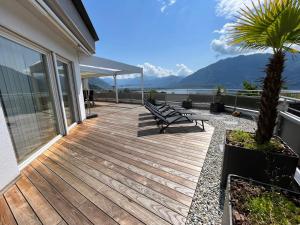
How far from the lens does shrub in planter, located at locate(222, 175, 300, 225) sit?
105 centimetres

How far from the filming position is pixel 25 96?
2666mm

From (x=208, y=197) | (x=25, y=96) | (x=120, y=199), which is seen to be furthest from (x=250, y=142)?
(x=25, y=96)

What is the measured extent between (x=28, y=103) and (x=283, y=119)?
4905 mm

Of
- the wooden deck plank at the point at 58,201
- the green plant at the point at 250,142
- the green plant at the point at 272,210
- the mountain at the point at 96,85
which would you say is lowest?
the wooden deck plank at the point at 58,201

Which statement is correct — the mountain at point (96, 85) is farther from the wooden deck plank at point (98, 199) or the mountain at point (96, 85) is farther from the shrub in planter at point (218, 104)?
the wooden deck plank at point (98, 199)

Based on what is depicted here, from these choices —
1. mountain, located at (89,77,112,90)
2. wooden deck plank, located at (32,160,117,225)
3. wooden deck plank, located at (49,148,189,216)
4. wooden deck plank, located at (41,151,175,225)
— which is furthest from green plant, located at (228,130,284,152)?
mountain, located at (89,77,112,90)

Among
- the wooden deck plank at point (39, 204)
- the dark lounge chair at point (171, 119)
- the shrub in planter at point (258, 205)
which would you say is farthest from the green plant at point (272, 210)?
the dark lounge chair at point (171, 119)

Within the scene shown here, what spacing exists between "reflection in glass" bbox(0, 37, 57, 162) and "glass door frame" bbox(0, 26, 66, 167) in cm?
7

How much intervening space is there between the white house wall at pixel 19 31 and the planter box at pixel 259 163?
10.1 ft

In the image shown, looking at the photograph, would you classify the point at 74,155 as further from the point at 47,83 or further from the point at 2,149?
the point at 47,83

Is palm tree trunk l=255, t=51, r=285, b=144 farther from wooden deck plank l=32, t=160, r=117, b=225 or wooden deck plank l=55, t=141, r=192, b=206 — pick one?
wooden deck plank l=32, t=160, r=117, b=225

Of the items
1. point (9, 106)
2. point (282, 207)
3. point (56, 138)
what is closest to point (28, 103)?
point (9, 106)

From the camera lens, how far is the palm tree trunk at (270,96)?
1688mm

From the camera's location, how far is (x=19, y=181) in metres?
2.15
